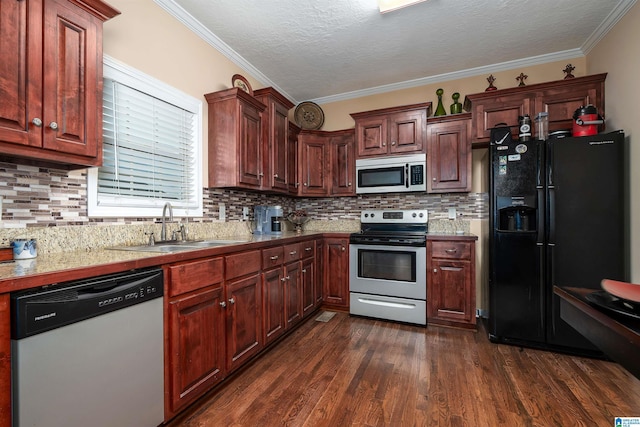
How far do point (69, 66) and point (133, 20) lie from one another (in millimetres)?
891

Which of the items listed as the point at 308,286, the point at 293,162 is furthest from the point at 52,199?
the point at 293,162

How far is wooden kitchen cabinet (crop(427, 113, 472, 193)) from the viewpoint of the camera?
119 inches

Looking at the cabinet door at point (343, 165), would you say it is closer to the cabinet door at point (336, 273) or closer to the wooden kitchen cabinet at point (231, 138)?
the cabinet door at point (336, 273)

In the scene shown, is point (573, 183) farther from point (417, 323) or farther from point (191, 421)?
point (191, 421)

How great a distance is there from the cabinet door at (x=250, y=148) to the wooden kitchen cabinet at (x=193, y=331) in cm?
108

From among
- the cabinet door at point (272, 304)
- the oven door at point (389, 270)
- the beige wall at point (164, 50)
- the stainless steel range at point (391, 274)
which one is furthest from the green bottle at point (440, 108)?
the cabinet door at point (272, 304)

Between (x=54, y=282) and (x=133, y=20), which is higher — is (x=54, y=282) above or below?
below

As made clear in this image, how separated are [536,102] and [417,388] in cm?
275

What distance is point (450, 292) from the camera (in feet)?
9.29

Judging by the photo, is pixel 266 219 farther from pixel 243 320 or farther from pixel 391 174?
pixel 391 174

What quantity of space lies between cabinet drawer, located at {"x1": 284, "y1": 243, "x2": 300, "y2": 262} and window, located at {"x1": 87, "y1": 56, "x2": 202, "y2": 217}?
865mm

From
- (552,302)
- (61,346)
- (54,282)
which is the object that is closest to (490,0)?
(552,302)

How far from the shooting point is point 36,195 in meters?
1.46

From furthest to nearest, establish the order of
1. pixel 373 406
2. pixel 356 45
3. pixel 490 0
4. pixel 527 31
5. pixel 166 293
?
pixel 356 45 → pixel 527 31 → pixel 490 0 → pixel 373 406 → pixel 166 293
